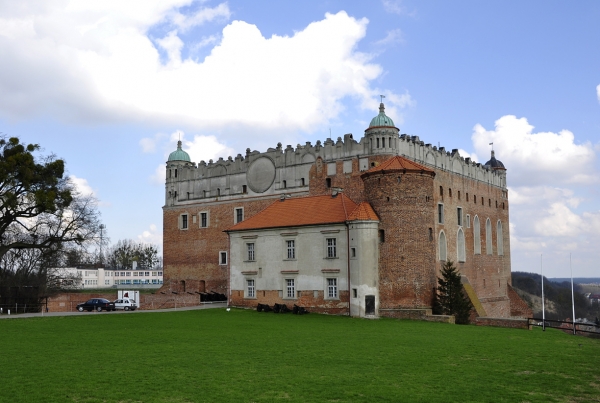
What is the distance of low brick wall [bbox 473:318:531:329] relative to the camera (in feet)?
108

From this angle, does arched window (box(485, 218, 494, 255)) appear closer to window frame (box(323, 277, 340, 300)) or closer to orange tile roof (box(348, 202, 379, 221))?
orange tile roof (box(348, 202, 379, 221))

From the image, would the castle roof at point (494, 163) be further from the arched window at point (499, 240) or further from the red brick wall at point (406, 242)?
the red brick wall at point (406, 242)

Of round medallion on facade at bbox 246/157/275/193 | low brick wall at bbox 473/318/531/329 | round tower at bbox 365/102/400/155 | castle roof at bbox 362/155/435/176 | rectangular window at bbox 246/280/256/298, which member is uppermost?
round tower at bbox 365/102/400/155

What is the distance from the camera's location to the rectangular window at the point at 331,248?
38125 millimetres

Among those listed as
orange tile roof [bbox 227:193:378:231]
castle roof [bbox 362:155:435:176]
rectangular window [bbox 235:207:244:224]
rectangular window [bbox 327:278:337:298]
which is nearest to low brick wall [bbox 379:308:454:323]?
rectangular window [bbox 327:278:337:298]

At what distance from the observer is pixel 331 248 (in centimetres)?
3831

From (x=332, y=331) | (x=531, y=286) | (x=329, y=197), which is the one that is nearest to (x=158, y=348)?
(x=332, y=331)

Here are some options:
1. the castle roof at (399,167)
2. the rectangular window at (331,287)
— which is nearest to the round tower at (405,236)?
the castle roof at (399,167)

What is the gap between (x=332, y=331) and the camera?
90.1ft

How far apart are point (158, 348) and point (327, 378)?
25.0 ft

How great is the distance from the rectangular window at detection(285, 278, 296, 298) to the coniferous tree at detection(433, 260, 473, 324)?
8.83 meters

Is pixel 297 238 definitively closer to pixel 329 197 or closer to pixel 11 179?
pixel 329 197

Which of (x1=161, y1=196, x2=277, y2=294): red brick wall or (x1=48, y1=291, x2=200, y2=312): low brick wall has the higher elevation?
(x1=161, y1=196, x2=277, y2=294): red brick wall

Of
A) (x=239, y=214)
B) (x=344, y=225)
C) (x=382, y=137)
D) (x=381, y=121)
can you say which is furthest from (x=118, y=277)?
(x=344, y=225)
